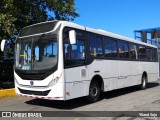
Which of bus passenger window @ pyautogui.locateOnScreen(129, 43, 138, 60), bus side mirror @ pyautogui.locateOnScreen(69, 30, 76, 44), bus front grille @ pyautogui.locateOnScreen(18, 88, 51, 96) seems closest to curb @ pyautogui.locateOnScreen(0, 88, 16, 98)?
bus front grille @ pyautogui.locateOnScreen(18, 88, 51, 96)

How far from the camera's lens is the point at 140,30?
30203 mm

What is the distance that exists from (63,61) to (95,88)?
2.52 m

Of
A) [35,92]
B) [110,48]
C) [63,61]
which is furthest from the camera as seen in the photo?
[110,48]

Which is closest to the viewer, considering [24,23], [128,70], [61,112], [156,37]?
[61,112]

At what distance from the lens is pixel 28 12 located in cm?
1734

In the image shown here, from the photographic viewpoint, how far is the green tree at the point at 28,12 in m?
14.8

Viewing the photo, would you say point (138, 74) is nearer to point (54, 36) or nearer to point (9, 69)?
point (54, 36)

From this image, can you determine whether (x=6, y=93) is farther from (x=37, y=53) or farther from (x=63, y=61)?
(x=63, y=61)

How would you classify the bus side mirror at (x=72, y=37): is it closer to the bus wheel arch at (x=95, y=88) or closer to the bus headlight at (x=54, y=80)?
the bus headlight at (x=54, y=80)

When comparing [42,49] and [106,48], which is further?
[106,48]

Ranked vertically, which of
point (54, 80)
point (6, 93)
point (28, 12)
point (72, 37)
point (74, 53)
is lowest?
point (6, 93)

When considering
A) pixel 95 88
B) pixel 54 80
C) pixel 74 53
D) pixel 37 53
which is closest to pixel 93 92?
pixel 95 88

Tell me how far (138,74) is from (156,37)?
15118mm

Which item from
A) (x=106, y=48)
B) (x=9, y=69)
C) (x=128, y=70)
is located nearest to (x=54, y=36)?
(x=106, y=48)
